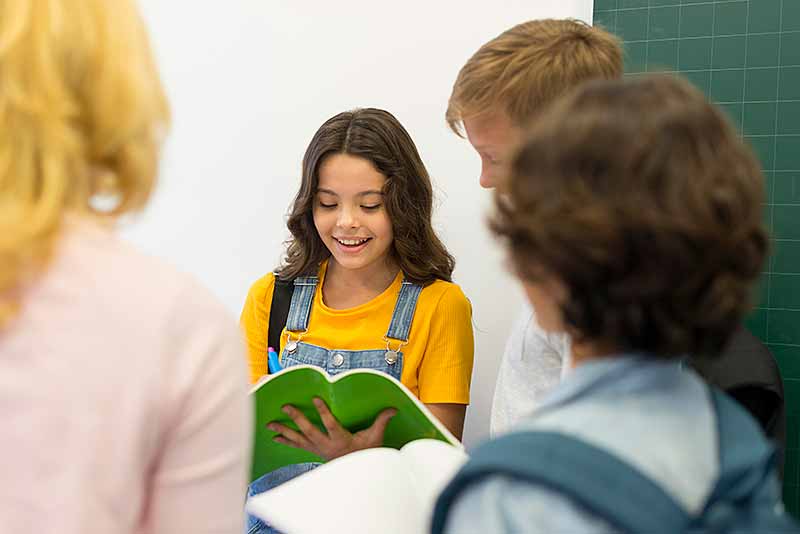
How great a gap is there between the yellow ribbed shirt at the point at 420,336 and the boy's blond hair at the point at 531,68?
69cm

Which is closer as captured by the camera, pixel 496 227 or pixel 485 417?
pixel 496 227

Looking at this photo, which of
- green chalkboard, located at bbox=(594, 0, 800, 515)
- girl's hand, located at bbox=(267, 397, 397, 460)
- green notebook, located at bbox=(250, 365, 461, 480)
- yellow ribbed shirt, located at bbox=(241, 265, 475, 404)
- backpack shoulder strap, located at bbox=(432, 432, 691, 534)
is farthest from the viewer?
yellow ribbed shirt, located at bbox=(241, 265, 475, 404)

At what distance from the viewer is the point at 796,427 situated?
5.59ft

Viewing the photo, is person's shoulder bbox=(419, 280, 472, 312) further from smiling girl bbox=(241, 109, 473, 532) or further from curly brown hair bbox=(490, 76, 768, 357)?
curly brown hair bbox=(490, 76, 768, 357)

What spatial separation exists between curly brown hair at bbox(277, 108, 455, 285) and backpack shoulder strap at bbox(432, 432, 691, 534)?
4.08 ft

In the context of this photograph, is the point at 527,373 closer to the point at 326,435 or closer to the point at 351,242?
the point at 326,435

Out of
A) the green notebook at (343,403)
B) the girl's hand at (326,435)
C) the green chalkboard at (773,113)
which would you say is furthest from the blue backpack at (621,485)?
the green chalkboard at (773,113)

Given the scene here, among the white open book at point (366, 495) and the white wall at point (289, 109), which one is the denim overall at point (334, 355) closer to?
the white wall at point (289, 109)

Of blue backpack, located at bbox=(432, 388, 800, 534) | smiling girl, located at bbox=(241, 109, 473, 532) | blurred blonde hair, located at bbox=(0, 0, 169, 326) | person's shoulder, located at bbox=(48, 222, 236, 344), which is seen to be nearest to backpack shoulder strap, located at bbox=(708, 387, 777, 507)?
blue backpack, located at bbox=(432, 388, 800, 534)

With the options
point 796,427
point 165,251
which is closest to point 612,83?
point 796,427

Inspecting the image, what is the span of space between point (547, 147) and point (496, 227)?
10 centimetres

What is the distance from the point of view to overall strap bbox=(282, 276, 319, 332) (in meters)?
1.99

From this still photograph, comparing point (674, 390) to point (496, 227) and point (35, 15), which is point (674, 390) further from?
point (35, 15)

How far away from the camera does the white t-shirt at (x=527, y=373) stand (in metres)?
1.23
